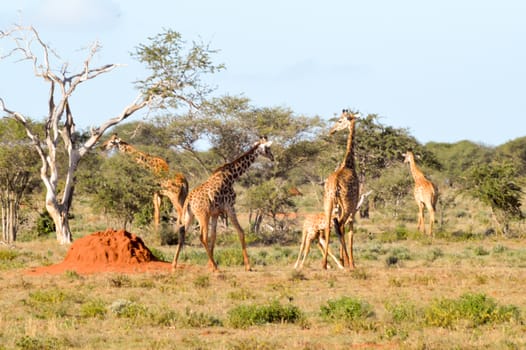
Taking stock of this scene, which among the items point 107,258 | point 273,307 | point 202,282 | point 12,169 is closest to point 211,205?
point 202,282

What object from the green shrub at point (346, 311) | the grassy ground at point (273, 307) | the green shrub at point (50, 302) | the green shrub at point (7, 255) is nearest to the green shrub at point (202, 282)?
the grassy ground at point (273, 307)

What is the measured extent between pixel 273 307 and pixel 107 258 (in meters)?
7.25

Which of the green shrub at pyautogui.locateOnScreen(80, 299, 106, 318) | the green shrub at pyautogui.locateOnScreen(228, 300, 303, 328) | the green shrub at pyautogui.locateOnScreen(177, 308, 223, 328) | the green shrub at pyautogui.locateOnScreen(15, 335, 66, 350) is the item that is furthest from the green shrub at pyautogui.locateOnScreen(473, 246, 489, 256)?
the green shrub at pyautogui.locateOnScreen(15, 335, 66, 350)

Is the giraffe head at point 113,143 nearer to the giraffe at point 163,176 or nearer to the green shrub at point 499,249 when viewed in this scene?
the giraffe at point 163,176

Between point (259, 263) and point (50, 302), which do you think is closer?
point (50, 302)

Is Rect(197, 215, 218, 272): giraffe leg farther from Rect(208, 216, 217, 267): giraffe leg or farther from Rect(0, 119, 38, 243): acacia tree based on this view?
Rect(0, 119, 38, 243): acacia tree

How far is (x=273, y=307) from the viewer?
12.8 metres

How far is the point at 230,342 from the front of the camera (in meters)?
11.1

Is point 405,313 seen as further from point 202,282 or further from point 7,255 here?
point 7,255

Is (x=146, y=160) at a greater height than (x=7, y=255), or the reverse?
(x=146, y=160)

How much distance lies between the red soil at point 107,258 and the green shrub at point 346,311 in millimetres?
6321

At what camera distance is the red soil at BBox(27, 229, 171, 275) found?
18.8 metres

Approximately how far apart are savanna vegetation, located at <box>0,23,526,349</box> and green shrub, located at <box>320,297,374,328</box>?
0.03 metres

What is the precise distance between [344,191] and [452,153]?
49267 mm
